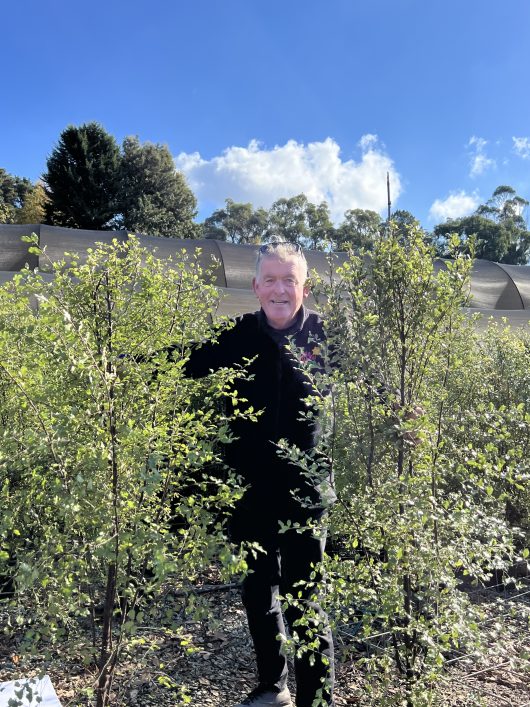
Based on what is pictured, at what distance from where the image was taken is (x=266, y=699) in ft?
7.44

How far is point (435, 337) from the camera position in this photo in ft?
6.59

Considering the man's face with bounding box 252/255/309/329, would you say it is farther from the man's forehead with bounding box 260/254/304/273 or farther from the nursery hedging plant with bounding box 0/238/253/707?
the nursery hedging plant with bounding box 0/238/253/707

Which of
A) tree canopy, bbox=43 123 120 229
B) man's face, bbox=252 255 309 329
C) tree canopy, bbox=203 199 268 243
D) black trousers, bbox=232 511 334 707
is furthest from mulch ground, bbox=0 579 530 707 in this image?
tree canopy, bbox=203 199 268 243

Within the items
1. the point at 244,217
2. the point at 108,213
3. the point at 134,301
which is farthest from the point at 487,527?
the point at 244,217

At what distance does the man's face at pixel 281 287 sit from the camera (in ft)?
7.47

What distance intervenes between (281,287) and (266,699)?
1.72 metres

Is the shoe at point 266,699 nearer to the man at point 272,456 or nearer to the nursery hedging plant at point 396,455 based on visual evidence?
the man at point 272,456

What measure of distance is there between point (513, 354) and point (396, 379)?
2.70 metres

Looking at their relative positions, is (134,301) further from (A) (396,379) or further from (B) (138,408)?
(A) (396,379)

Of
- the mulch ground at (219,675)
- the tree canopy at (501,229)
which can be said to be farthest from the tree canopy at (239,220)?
the mulch ground at (219,675)

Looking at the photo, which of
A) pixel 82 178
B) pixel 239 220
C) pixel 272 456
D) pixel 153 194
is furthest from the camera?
pixel 239 220

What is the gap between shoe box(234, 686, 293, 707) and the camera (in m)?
2.26

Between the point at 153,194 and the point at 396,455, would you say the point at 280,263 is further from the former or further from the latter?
the point at 153,194

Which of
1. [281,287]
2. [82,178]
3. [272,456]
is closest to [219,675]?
[272,456]
